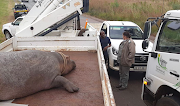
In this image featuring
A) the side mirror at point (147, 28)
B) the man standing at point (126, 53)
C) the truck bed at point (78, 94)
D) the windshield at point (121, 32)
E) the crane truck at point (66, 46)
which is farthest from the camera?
the windshield at point (121, 32)

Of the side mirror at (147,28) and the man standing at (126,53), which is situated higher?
the side mirror at (147,28)

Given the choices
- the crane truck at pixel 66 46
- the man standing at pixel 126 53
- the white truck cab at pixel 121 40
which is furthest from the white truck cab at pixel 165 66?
the white truck cab at pixel 121 40

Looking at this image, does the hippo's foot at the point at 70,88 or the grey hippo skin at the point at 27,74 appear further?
the hippo's foot at the point at 70,88

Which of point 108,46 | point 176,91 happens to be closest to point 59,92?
point 176,91

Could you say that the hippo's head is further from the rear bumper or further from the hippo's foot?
the rear bumper

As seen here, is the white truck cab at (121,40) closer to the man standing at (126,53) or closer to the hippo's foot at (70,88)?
the man standing at (126,53)

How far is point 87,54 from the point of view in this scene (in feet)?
19.0

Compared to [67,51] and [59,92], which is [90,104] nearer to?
[59,92]

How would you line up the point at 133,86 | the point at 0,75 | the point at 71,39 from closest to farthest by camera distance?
the point at 0,75, the point at 71,39, the point at 133,86

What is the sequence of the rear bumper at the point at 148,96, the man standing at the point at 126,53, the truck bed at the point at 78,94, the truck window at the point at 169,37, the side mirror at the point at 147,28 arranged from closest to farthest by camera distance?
the truck bed at the point at 78,94 → the truck window at the point at 169,37 → the side mirror at the point at 147,28 → the rear bumper at the point at 148,96 → the man standing at the point at 126,53

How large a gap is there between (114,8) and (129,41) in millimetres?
23444

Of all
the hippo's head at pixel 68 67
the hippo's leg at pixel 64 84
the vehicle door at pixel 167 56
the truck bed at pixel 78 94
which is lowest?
the truck bed at pixel 78 94

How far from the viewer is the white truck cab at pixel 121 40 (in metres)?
6.64

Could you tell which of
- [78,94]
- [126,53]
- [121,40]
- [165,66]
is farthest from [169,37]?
[121,40]
